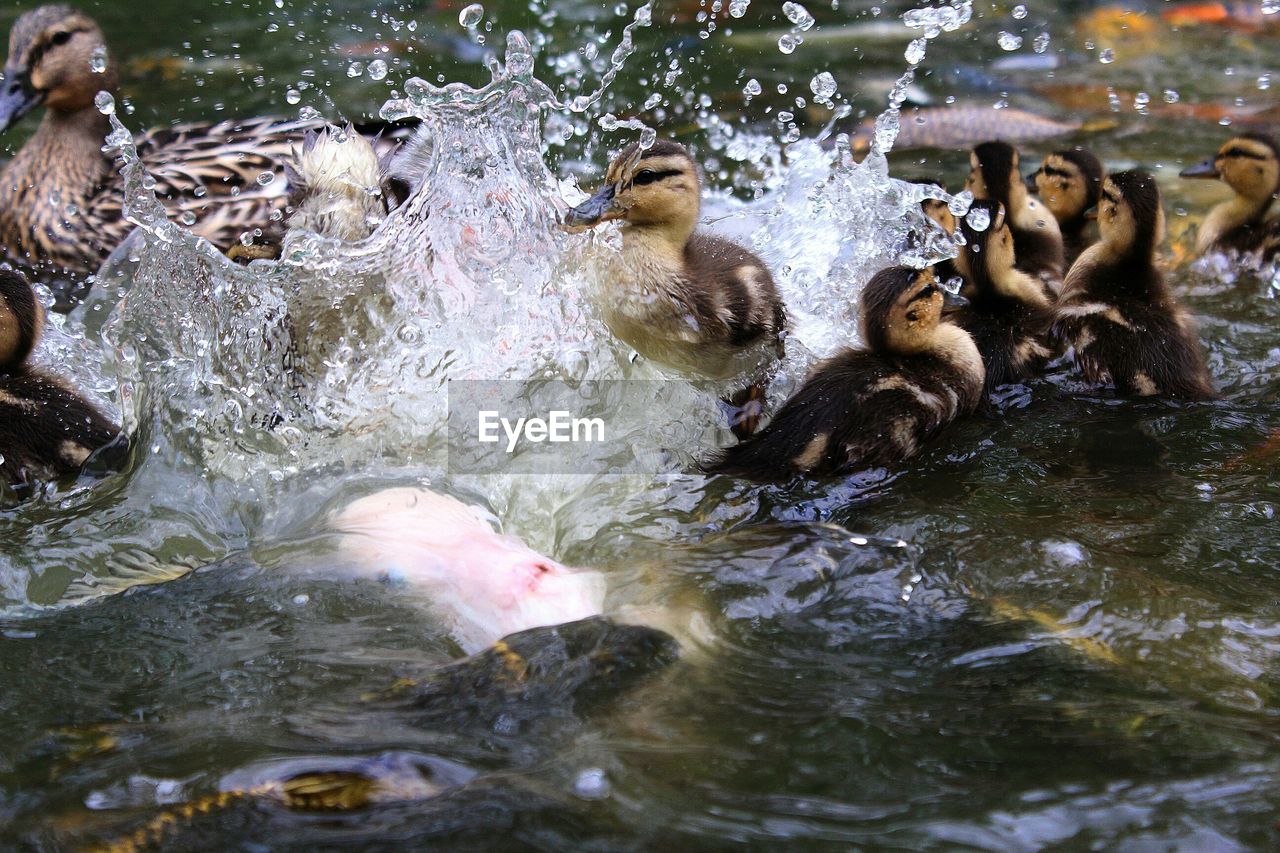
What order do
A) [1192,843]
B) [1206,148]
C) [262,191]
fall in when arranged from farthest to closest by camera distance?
[1206,148] → [262,191] → [1192,843]

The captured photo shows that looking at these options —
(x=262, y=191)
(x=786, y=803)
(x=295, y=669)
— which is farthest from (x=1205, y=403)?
(x=262, y=191)

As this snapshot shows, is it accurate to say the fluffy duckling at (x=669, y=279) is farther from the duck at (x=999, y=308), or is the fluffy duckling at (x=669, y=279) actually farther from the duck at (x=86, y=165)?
the duck at (x=86, y=165)

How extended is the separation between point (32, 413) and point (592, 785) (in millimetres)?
1976

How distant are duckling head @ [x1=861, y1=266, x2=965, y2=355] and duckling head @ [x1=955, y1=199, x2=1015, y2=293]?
17.6 inches

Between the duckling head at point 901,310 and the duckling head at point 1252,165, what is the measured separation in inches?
72.1

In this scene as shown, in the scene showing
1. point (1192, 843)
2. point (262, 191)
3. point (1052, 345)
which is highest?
point (262, 191)

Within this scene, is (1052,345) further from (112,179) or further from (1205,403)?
(112,179)

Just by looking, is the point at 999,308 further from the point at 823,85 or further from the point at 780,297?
the point at 823,85

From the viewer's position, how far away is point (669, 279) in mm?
3324

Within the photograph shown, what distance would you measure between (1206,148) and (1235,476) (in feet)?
8.94

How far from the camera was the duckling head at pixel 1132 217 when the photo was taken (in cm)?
372

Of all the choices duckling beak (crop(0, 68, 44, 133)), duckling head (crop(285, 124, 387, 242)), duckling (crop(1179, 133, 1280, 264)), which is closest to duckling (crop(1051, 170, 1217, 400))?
duckling (crop(1179, 133, 1280, 264))

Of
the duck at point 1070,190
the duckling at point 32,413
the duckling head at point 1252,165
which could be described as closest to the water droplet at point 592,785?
the duckling at point 32,413

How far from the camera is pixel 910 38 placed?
258 inches
